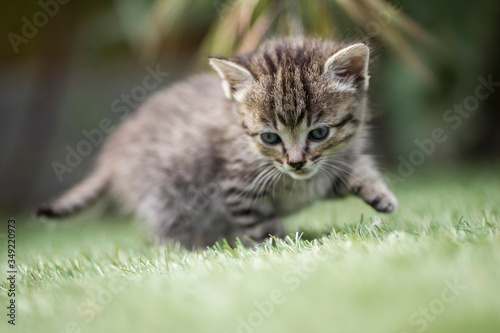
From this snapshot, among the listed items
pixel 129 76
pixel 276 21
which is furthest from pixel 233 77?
pixel 129 76

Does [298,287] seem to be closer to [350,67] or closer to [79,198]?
[350,67]

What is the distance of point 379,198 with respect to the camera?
6.84ft

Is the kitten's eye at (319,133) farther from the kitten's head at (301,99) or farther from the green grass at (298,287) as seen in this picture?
the green grass at (298,287)

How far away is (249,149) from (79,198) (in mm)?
1064

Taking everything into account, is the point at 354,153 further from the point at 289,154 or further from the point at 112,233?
the point at 112,233

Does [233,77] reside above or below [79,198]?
above

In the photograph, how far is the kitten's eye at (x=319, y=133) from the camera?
198 cm

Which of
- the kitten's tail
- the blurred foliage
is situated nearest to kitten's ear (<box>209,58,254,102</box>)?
the blurred foliage

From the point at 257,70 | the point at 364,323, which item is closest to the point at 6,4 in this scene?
the point at 257,70

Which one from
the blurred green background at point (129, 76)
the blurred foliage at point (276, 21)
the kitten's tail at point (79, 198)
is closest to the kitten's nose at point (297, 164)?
the blurred foliage at point (276, 21)

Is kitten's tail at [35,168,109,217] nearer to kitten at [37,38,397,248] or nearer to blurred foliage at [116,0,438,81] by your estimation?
kitten at [37,38,397,248]

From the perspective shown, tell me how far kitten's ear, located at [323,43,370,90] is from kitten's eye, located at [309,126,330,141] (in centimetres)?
20

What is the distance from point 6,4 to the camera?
469cm

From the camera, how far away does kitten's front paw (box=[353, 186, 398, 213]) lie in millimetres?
2064
